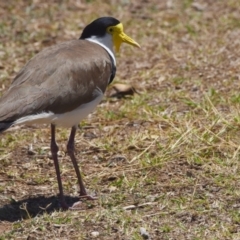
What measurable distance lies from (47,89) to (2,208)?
983 millimetres

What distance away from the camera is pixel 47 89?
19.5 feet

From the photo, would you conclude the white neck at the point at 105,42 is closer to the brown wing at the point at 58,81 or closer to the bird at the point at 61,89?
the bird at the point at 61,89

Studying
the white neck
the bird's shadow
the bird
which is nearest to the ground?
the bird's shadow

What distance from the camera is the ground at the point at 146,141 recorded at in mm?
5672

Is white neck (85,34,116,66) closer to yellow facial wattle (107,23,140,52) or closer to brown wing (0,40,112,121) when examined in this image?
yellow facial wattle (107,23,140,52)

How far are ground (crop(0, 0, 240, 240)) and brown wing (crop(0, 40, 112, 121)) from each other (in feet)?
2.57

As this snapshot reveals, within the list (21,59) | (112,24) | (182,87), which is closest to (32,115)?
(112,24)

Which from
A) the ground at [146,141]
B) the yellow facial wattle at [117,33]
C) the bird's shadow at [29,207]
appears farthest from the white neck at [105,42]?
the bird's shadow at [29,207]

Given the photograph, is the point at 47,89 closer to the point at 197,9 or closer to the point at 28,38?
the point at 28,38

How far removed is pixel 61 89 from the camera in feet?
19.7

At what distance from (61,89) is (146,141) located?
1.43m

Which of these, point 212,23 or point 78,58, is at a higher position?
point 78,58

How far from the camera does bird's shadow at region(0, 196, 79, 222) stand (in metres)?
5.97

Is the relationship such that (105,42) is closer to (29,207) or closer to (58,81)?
(58,81)
